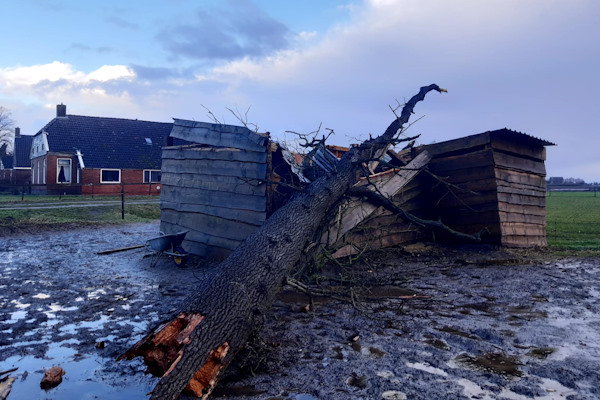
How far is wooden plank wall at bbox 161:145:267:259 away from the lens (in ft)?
27.7

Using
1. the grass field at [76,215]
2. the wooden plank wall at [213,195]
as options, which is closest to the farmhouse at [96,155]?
the grass field at [76,215]

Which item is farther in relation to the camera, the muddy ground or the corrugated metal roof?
the corrugated metal roof

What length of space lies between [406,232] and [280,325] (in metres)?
5.85

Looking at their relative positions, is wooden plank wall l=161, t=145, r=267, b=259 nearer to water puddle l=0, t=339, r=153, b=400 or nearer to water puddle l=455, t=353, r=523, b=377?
water puddle l=0, t=339, r=153, b=400

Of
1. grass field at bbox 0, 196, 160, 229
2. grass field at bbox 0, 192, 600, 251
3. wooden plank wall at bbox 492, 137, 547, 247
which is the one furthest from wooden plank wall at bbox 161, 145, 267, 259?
grass field at bbox 0, 196, 160, 229

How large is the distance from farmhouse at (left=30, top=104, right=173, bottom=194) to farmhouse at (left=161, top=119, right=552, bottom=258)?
20.3m

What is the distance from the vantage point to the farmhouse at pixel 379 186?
27.7 feet

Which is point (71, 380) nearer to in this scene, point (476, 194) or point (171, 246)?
point (171, 246)

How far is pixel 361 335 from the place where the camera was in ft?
15.3

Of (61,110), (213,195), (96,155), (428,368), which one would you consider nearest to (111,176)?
(96,155)

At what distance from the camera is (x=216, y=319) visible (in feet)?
13.3

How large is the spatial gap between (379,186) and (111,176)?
87.9ft

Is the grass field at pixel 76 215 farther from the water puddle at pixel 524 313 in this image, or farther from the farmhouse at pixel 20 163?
the farmhouse at pixel 20 163

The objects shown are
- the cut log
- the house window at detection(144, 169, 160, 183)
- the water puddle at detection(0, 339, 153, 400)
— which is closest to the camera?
the water puddle at detection(0, 339, 153, 400)
